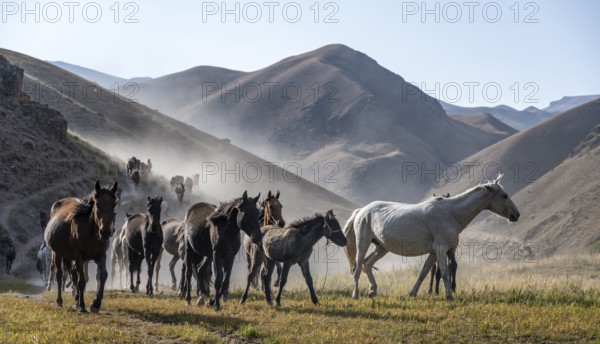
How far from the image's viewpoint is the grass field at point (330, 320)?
10945 mm

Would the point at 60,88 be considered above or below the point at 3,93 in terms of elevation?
above

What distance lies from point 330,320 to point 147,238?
8700 mm

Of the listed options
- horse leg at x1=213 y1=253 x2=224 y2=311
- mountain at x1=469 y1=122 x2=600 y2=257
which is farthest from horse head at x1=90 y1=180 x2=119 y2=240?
mountain at x1=469 y1=122 x2=600 y2=257

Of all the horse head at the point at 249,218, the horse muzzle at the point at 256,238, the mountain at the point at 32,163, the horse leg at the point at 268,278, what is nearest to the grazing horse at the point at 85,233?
the horse head at the point at 249,218

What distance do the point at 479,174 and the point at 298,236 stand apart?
128437 millimetres

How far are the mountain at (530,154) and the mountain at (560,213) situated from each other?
3205 cm

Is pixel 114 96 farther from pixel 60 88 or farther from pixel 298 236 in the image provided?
pixel 298 236

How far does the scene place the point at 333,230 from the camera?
15.7 m

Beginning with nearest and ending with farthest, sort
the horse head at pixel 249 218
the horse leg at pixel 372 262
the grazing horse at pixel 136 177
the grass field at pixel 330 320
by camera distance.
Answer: the grass field at pixel 330 320 → the horse head at pixel 249 218 → the horse leg at pixel 372 262 → the grazing horse at pixel 136 177

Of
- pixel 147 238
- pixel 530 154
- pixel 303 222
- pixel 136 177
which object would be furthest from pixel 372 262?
pixel 530 154

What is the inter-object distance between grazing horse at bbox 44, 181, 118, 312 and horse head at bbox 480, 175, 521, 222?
9314mm

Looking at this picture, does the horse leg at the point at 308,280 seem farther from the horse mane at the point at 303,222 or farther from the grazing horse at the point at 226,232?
the grazing horse at the point at 226,232

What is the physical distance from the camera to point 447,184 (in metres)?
152

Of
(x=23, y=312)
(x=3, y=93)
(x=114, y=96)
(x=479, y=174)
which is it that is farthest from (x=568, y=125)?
(x=23, y=312)
